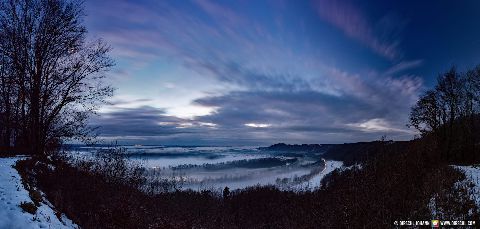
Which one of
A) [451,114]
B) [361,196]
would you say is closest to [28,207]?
[361,196]

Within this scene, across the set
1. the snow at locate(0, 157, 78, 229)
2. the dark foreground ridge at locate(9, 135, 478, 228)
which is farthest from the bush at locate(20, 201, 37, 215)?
the dark foreground ridge at locate(9, 135, 478, 228)

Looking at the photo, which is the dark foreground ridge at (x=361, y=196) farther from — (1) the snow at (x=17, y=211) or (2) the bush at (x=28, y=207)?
(2) the bush at (x=28, y=207)

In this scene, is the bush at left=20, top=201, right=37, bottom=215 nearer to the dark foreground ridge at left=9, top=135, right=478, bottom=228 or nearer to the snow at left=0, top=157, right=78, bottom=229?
the snow at left=0, top=157, right=78, bottom=229

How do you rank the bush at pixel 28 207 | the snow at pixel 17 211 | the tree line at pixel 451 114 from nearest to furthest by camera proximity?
1. the snow at pixel 17 211
2. the bush at pixel 28 207
3. the tree line at pixel 451 114

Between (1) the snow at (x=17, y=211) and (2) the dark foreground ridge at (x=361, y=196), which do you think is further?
(2) the dark foreground ridge at (x=361, y=196)

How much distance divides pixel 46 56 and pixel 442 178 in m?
26.5

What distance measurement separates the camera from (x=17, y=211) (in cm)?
1008

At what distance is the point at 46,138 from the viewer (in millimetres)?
22250

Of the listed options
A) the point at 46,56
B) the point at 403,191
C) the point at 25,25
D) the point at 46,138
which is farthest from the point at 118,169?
the point at 403,191

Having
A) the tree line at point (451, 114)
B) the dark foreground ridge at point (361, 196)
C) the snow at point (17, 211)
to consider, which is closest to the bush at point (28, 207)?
the snow at point (17, 211)

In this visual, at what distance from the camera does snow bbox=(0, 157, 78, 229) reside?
31.4ft

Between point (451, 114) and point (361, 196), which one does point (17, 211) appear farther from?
point (451, 114)

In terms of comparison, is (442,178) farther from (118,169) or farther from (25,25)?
(25,25)

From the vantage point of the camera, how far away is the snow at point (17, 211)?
958cm
